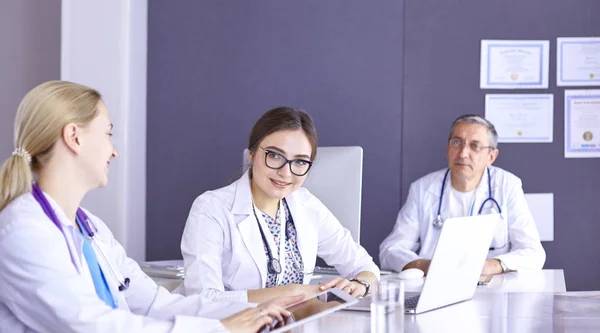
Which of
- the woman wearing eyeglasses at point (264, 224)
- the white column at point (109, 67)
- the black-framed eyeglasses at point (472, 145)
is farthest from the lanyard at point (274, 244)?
the white column at point (109, 67)

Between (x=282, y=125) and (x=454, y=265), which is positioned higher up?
(x=282, y=125)

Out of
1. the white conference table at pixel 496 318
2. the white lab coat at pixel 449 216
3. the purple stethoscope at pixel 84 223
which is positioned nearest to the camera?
the purple stethoscope at pixel 84 223

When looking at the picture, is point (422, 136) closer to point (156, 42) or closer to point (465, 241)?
point (156, 42)

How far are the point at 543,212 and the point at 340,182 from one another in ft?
5.23

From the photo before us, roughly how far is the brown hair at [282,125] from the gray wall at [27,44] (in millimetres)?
2064

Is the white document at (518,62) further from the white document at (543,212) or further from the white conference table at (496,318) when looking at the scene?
the white conference table at (496,318)

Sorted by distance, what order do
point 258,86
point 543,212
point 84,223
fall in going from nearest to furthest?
1. point 84,223
2. point 543,212
3. point 258,86

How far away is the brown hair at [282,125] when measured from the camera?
9.30 ft

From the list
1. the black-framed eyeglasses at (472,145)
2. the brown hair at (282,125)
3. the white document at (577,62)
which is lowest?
the black-framed eyeglasses at (472,145)

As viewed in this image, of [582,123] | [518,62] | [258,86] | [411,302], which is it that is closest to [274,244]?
[411,302]

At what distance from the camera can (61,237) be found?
69.6 inches

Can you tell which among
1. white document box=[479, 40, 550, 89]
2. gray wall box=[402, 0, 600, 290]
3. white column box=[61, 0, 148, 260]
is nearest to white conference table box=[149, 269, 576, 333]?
white column box=[61, 0, 148, 260]

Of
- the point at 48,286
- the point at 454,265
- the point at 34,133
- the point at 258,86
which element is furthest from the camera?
the point at 258,86

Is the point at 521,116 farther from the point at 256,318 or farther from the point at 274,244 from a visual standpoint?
the point at 256,318
